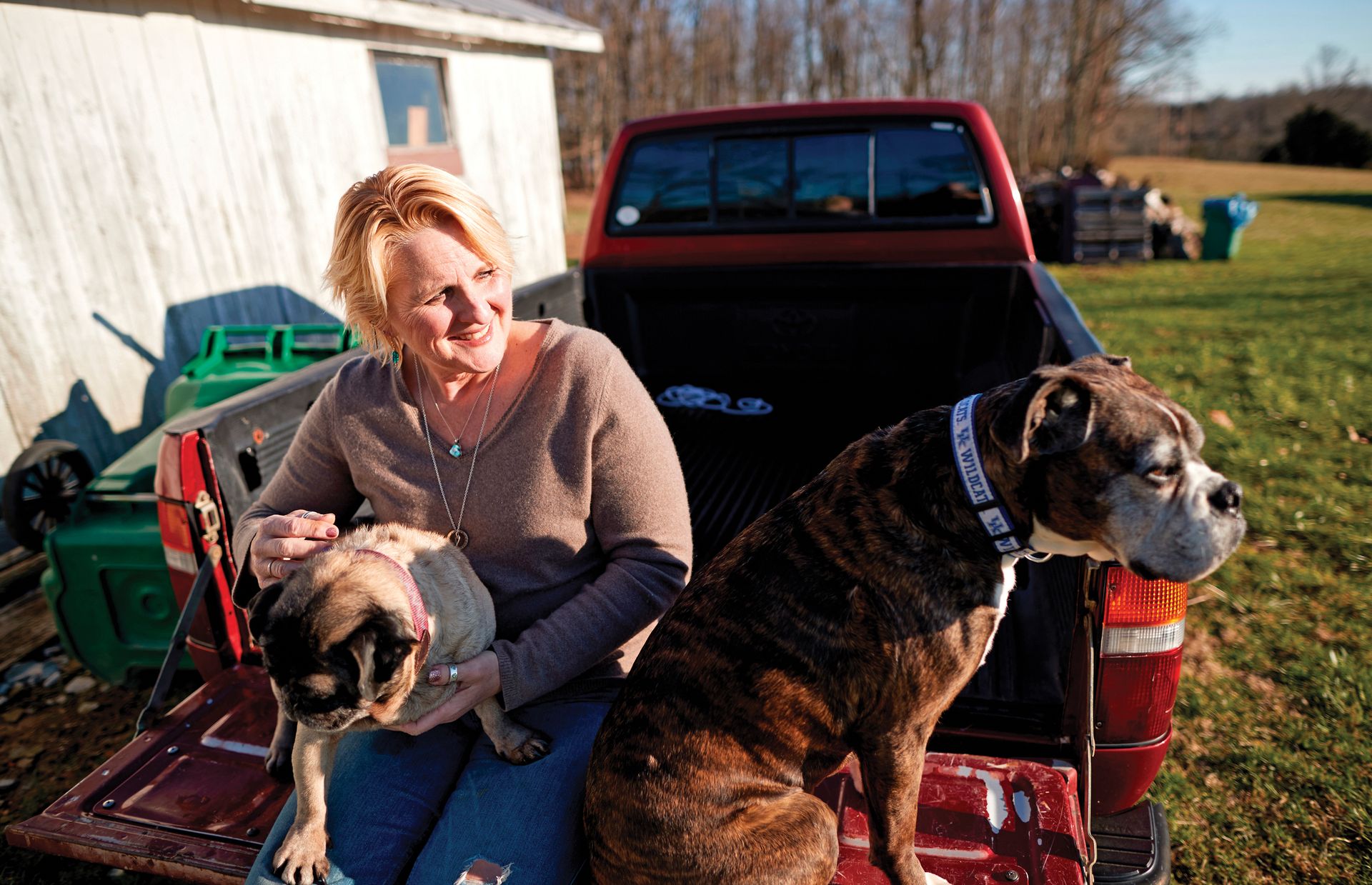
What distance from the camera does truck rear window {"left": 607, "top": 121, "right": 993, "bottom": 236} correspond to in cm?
Answer: 436

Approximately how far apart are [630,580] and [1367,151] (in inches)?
1706

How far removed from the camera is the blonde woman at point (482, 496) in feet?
6.89

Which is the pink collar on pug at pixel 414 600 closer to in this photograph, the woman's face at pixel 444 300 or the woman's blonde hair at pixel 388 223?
the woman's face at pixel 444 300

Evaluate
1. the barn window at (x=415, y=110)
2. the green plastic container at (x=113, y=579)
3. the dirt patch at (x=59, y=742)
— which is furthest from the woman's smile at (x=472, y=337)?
the barn window at (x=415, y=110)

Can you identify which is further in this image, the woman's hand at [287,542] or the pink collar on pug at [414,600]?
the woman's hand at [287,542]

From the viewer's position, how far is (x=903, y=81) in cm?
2998

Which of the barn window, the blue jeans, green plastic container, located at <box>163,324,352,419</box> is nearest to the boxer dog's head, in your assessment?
the blue jeans

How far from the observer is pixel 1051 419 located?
5.56 ft

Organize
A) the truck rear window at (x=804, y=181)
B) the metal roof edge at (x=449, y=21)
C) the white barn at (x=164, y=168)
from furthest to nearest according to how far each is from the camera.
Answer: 1. the metal roof edge at (x=449, y=21)
2. the white barn at (x=164, y=168)
3. the truck rear window at (x=804, y=181)

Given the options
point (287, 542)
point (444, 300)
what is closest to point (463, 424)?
point (444, 300)

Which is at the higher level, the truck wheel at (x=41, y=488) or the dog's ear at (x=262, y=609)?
the dog's ear at (x=262, y=609)

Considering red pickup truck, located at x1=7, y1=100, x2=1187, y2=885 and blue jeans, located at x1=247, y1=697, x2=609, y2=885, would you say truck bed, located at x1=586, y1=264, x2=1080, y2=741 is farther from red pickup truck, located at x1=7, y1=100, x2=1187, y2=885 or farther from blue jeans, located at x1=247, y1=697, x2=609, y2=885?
blue jeans, located at x1=247, y1=697, x2=609, y2=885

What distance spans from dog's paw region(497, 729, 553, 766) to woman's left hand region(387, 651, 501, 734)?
154 mm

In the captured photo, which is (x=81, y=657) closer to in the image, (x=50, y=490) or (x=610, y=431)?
(x=50, y=490)
